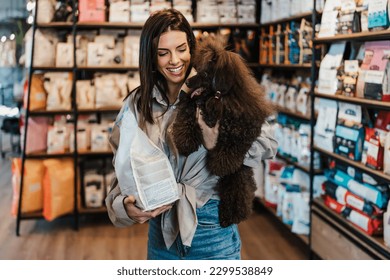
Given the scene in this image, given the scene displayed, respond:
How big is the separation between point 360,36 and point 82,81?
2.30 m

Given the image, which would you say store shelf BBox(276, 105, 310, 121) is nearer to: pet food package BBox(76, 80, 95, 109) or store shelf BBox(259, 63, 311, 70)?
store shelf BBox(259, 63, 311, 70)

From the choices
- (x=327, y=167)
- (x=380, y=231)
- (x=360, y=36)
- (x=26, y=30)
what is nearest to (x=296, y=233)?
(x=327, y=167)

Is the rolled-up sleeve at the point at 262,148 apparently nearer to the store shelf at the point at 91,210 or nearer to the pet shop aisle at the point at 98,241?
the pet shop aisle at the point at 98,241

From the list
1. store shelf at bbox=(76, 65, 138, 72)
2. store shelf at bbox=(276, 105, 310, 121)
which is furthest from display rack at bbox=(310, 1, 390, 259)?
store shelf at bbox=(76, 65, 138, 72)

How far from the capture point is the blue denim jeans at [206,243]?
1.34m

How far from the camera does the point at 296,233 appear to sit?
3.34m

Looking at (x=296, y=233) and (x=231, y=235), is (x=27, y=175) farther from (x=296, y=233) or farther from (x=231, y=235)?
(x=231, y=235)

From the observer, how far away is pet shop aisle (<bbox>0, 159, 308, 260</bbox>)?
331 centimetres

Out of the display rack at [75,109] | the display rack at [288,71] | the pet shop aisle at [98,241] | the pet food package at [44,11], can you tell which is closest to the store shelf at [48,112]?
the display rack at [75,109]

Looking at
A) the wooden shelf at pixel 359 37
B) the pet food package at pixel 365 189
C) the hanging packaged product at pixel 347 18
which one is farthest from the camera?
the hanging packaged product at pixel 347 18

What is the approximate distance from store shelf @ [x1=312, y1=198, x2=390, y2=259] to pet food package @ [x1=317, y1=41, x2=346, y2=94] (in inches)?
28.3

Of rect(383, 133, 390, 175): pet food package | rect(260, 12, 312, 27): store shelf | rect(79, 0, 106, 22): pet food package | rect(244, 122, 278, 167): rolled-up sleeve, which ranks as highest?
rect(79, 0, 106, 22): pet food package

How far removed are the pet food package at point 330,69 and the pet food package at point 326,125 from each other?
0.09 m

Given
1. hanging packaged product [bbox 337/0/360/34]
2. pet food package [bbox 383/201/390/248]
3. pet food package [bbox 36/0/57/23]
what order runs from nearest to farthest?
pet food package [bbox 383/201/390/248] < hanging packaged product [bbox 337/0/360/34] < pet food package [bbox 36/0/57/23]
